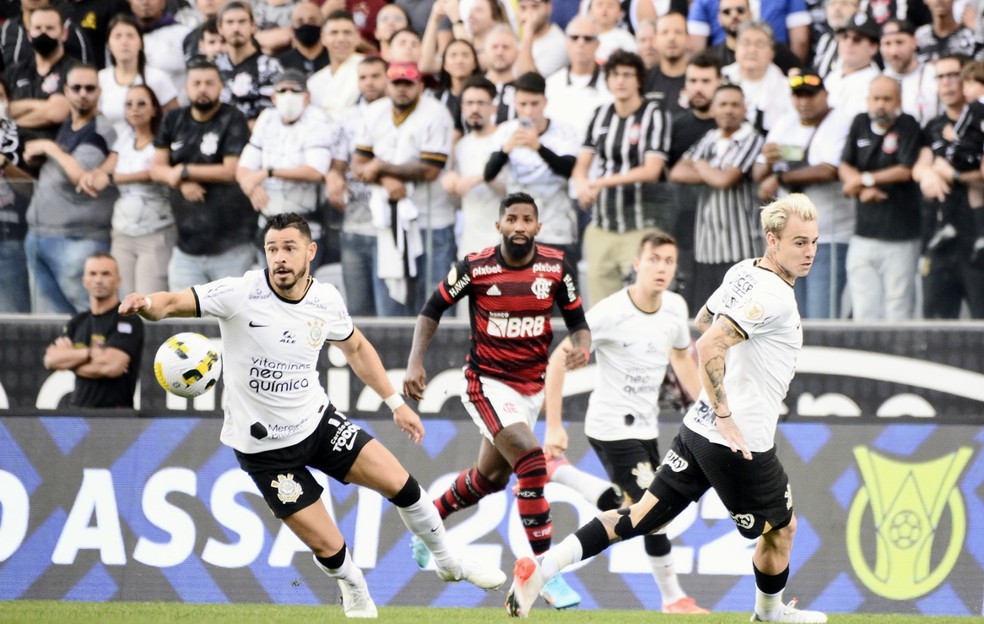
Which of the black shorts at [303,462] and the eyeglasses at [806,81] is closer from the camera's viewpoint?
the black shorts at [303,462]

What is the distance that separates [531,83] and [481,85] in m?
0.47

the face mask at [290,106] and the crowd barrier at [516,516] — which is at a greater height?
the face mask at [290,106]

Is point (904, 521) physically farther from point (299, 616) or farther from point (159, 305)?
point (159, 305)

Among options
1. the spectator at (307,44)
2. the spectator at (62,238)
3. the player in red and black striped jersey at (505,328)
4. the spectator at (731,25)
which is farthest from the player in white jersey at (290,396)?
the spectator at (731,25)

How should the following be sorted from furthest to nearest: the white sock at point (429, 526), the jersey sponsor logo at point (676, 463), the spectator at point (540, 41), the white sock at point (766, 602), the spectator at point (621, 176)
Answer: the spectator at point (540, 41) < the spectator at point (621, 176) < the white sock at point (429, 526) < the white sock at point (766, 602) < the jersey sponsor logo at point (676, 463)

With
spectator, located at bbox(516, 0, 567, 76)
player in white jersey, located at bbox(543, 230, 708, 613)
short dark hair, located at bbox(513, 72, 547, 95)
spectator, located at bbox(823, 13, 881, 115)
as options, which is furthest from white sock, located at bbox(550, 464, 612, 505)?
spectator, located at bbox(516, 0, 567, 76)

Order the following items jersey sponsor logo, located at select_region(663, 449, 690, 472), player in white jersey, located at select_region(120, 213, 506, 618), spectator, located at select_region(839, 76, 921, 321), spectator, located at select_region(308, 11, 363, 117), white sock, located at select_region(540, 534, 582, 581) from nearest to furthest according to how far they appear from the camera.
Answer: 1. jersey sponsor logo, located at select_region(663, 449, 690, 472)
2. white sock, located at select_region(540, 534, 582, 581)
3. player in white jersey, located at select_region(120, 213, 506, 618)
4. spectator, located at select_region(839, 76, 921, 321)
5. spectator, located at select_region(308, 11, 363, 117)

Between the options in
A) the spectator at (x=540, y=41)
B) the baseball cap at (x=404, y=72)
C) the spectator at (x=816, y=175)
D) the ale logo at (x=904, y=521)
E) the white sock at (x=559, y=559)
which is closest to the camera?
the white sock at (x=559, y=559)

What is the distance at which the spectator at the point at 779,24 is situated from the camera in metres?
12.9

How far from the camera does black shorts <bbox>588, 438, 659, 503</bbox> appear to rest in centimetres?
948

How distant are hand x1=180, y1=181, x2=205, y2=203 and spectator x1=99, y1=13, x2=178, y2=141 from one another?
1.68 m

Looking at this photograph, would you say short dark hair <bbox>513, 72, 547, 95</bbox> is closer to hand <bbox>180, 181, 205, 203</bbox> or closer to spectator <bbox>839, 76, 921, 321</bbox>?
spectator <bbox>839, 76, 921, 321</bbox>

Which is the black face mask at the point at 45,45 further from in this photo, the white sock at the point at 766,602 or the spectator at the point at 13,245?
the white sock at the point at 766,602

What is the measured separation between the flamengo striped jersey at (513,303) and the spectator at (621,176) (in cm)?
161
